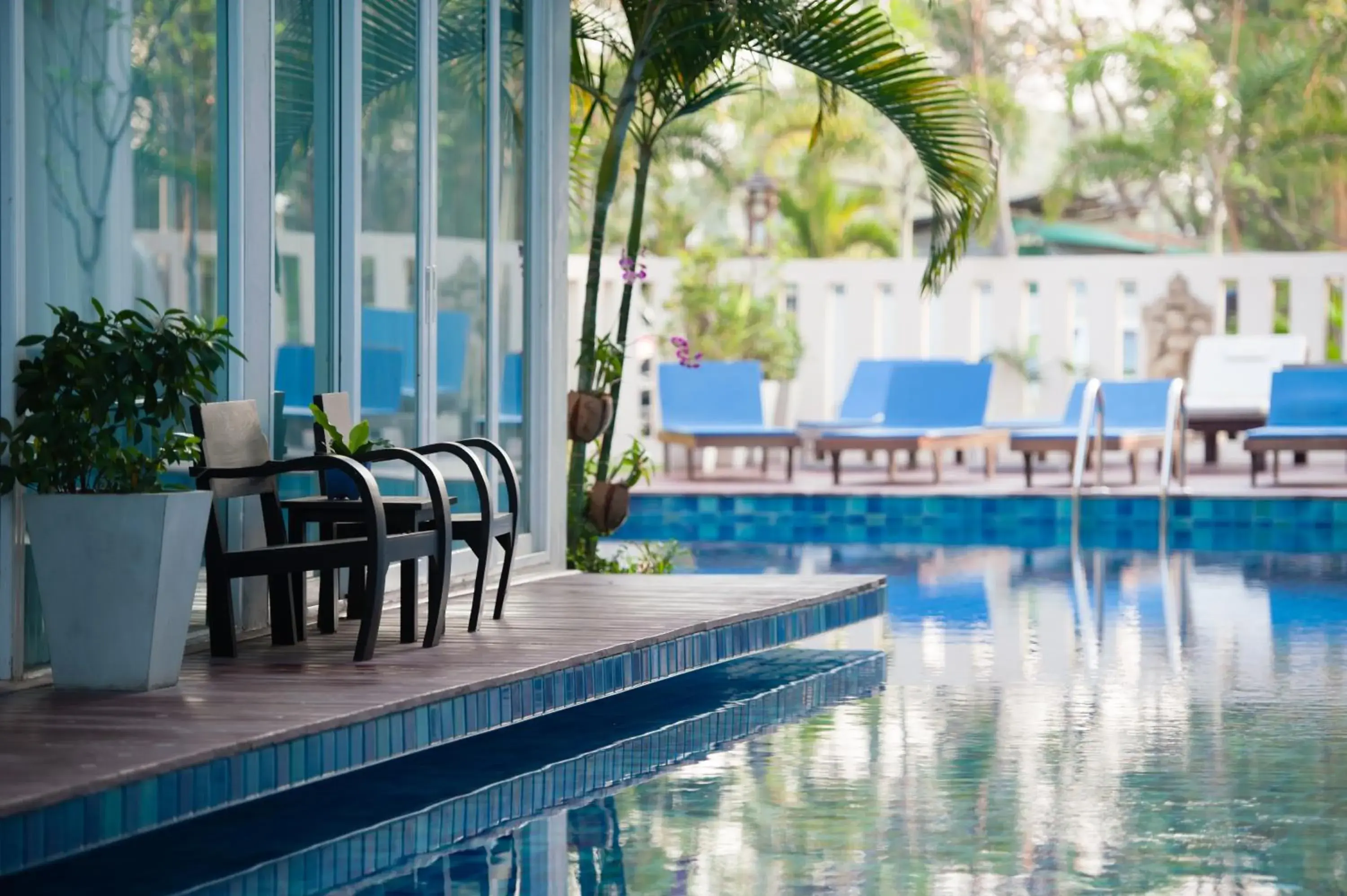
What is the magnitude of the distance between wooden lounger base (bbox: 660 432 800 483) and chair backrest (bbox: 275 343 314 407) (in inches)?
244

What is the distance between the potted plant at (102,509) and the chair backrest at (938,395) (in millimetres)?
7908

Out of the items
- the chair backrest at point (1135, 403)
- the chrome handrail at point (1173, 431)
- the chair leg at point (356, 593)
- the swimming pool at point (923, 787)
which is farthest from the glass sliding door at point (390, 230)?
the chair backrest at point (1135, 403)

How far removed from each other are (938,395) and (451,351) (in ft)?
19.9

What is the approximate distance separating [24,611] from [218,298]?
989 millimetres

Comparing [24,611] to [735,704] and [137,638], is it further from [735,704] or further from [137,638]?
[735,704]

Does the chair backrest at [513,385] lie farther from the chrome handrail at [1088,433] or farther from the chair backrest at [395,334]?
the chrome handrail at [1088,433]

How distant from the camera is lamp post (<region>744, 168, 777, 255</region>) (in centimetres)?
1472

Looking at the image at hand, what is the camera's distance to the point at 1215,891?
10.3ft

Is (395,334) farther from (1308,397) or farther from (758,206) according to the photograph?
(758,206)

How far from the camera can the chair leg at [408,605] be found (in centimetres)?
461

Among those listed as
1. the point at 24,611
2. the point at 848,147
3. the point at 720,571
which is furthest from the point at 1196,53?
the point at 24,611

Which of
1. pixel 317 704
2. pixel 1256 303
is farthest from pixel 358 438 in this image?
pixel 1256 303

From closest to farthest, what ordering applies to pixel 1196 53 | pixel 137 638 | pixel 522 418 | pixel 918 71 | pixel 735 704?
pixel 137 638 < pixel 735 704 < pixel 522 418 < pixel 918 71 < pixel 1196 53

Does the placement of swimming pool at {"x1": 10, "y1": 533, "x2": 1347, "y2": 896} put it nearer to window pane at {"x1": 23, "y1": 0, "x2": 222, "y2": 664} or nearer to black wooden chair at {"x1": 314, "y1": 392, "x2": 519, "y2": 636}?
black wooden chair at {"x1": 314, "y1": 392, "x2": 519, "y2": 636}
